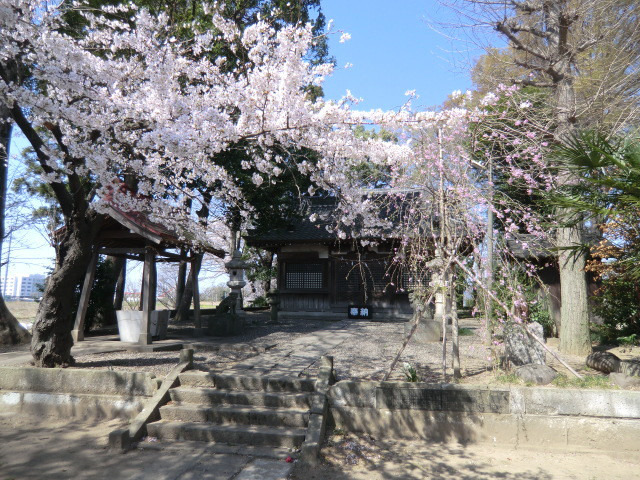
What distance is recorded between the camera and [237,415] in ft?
18.0

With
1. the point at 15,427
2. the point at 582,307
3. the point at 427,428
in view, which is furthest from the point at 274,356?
the point at 582,307

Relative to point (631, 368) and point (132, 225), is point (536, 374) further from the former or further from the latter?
point (132, 225)

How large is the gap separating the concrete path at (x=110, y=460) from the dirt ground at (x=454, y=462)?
22.9 inches

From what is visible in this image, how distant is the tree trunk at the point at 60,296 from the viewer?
21.1 feet

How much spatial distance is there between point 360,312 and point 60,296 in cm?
1117

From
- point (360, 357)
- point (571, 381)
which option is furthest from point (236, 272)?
point (571, 381)

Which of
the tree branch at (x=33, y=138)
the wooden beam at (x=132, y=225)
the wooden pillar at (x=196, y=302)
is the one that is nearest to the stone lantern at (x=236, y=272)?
the wooden pillar at (x=196, y=302)

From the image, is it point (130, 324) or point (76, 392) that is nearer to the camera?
point (76, 392)

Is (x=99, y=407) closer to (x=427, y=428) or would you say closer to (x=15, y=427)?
(x=15, y=427)

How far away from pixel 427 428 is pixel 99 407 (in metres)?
4.75

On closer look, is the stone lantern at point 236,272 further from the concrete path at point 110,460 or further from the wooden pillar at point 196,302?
the concrete path at point 110,460

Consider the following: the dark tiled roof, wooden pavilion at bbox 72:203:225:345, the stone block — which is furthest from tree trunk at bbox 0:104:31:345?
the dark tiled roof

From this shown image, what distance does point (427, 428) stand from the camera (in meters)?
5.39

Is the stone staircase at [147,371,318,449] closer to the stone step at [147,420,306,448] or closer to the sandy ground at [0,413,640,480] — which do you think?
the stone step at [147,420,306,448]
